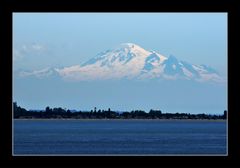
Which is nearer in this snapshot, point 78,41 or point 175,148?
point 175,148

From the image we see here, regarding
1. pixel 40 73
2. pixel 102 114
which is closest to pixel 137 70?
pixel 40 73

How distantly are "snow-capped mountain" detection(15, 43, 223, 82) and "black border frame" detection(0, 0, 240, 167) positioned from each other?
4332 cm

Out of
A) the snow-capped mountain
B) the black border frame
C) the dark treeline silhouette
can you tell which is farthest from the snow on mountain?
the black border frame

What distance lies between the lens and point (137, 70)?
4788cm

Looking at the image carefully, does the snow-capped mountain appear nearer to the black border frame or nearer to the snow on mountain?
the snow on mountain
